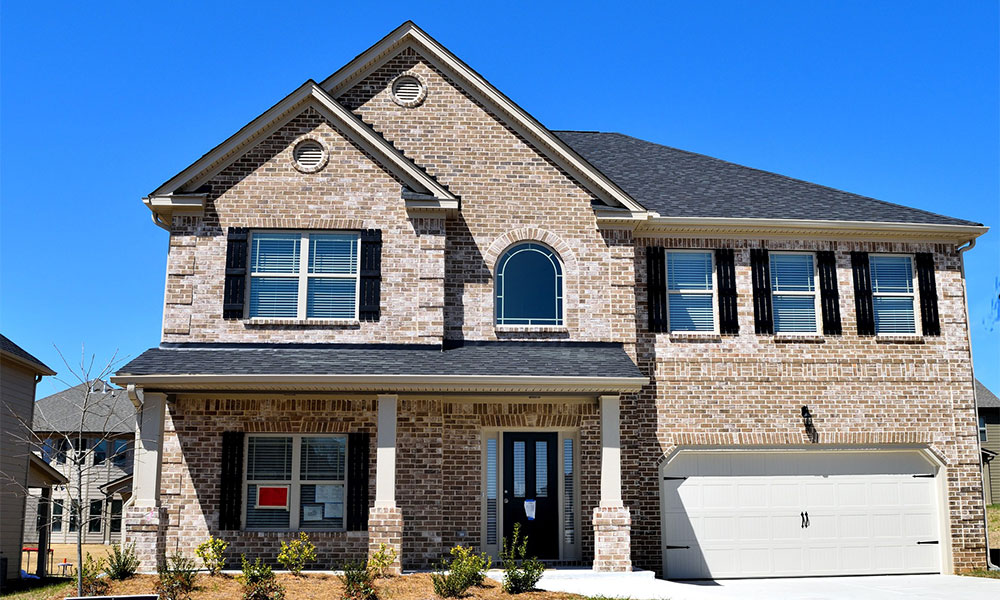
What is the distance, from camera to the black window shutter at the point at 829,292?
1738 cm

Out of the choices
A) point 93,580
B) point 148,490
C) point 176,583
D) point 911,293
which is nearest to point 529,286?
point 148,490

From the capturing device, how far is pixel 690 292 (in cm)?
1736

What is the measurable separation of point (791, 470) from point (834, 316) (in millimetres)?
3030

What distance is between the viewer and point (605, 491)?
48.1 ft

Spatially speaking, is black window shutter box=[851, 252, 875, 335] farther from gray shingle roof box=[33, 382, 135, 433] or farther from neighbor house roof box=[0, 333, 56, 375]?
gray shingle roof box=[33, 382, 135, 433]

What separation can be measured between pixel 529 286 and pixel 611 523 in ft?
15.0

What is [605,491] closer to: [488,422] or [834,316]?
[488,422]

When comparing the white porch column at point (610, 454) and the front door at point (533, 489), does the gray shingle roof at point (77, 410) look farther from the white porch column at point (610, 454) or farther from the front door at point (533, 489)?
the white porch column at point (610, 454)

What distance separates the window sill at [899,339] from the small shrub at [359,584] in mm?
10585

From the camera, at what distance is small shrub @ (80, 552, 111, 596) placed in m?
12.4

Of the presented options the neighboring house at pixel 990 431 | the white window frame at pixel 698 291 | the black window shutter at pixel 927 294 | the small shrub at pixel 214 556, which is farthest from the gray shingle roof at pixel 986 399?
the small shrub at pixel 214 556

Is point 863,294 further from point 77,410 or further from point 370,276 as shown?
point 77,410

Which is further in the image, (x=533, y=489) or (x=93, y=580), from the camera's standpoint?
(x=533, y=489)

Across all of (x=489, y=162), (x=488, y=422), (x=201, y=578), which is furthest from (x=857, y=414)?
→ (x=201, y=578)
